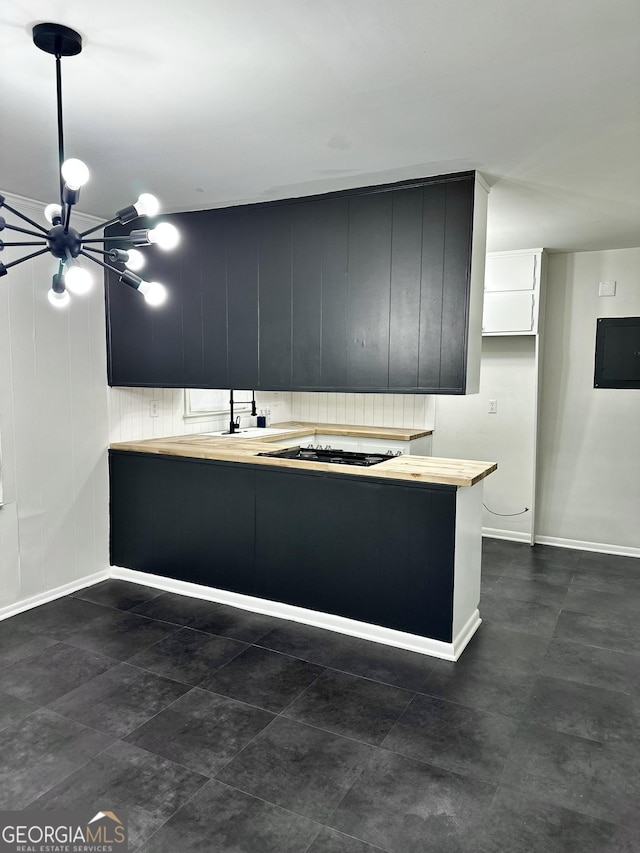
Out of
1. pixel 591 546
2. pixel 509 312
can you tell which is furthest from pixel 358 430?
pixel 591 546

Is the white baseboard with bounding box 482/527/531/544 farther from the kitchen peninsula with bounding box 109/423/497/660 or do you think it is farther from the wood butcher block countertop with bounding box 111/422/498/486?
the kitchen peninsula with bounding box 109/423/497/660

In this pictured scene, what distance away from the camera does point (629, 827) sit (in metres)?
1.91

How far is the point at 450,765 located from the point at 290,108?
2566 millimetres

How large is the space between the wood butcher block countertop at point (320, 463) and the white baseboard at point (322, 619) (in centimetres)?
84

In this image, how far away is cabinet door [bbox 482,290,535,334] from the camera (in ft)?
15.7

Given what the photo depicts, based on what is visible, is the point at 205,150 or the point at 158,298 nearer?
the point at 158,298

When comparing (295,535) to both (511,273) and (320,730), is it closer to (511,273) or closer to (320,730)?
(320,730)

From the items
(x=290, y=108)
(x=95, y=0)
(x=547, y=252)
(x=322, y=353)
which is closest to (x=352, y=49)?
(x=290, y=108)

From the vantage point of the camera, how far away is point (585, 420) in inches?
192

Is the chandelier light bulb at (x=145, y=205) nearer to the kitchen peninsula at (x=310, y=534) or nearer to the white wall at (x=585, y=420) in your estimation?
the kitchen peninsula at (x=310, y=534)

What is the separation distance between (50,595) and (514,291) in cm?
412

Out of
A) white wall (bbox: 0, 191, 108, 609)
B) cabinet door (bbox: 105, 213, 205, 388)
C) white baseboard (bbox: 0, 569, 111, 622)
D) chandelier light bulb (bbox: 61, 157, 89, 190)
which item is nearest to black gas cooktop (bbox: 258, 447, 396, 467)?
cabinet door (bbox: 105, 213, 205, 388)

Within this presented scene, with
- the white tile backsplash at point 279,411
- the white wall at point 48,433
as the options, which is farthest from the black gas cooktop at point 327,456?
the white wall at point 48,433

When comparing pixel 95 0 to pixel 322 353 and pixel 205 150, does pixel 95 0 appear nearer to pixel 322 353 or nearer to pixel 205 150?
pixel 205 150
